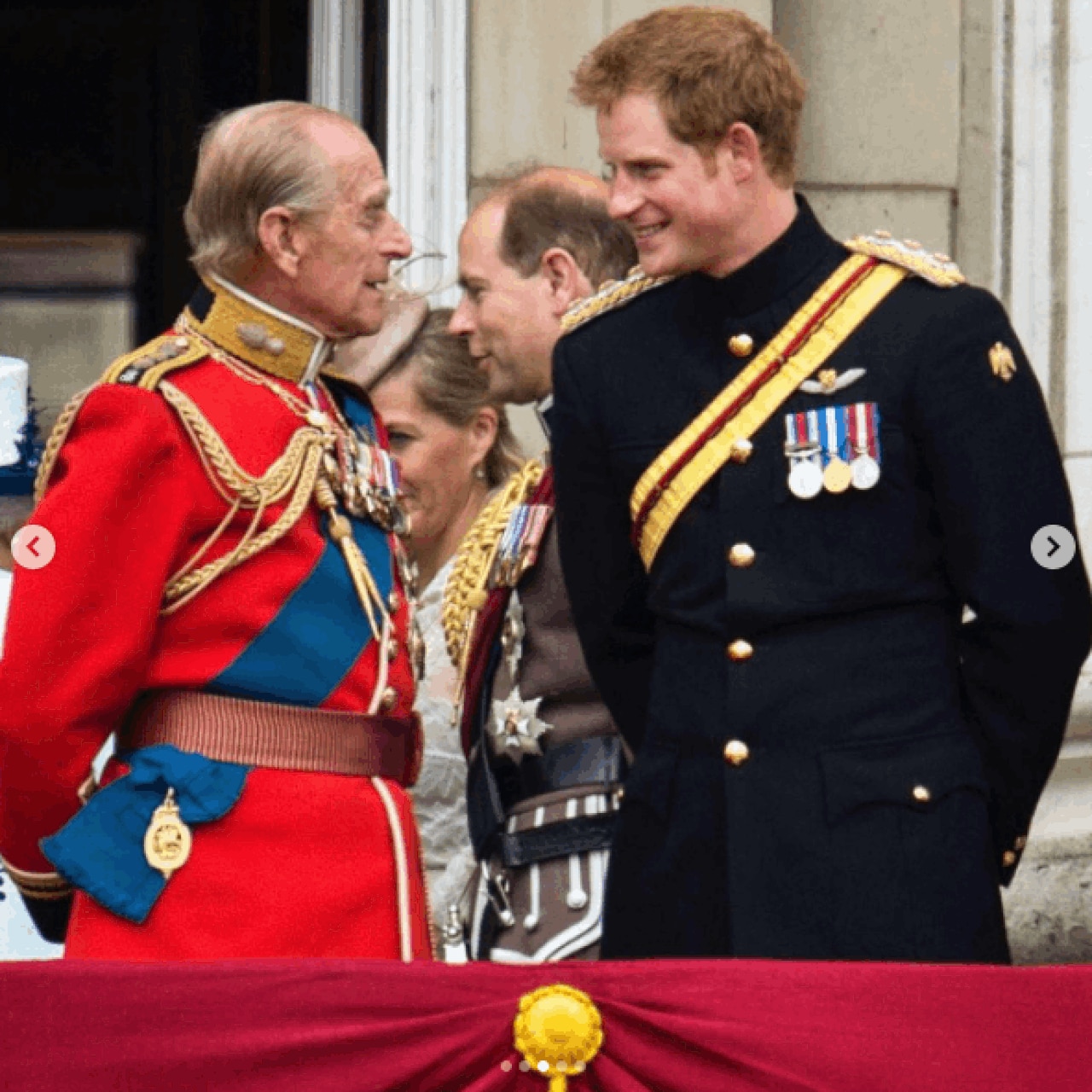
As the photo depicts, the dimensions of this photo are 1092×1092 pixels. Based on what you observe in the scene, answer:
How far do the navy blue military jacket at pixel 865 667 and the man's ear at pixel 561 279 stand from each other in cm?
73

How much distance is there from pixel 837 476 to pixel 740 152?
1.43ft

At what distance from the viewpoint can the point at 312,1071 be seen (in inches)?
121

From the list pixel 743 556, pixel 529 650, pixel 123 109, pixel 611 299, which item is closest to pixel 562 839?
pixel 529 650

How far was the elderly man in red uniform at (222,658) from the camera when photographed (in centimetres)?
380

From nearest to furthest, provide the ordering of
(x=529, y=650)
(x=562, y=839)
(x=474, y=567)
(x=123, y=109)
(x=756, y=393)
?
1. (x=756, y=393)
2. (x=562, y=839)
3. (x=529, y=650)
4. (x=474, y=567)
5. (x=123, y=109)

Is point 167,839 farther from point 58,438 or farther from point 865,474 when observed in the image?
point 865,474

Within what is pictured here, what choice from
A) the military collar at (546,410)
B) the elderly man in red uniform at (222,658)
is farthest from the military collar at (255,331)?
the military collar at (546,410)

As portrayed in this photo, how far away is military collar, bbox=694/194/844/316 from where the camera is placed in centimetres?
386

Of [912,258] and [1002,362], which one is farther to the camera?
[912,258]

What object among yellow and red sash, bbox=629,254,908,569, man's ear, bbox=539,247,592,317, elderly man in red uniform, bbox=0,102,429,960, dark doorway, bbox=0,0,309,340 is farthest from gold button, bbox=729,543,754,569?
dark doorway, bbox=0,0,309,340

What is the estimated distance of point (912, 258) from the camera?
3.86 meters

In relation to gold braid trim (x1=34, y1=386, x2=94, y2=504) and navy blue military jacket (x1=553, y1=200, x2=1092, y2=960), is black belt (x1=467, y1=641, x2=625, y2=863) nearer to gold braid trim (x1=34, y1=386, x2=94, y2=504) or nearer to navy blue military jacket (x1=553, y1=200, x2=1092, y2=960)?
navy blue military jacket (x1=553, y1=200, x2=1092, y2=960)

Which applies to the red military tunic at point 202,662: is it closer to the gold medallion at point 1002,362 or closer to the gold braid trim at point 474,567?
the gold braid trim at point 474,567

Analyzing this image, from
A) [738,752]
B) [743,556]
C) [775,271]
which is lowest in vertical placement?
[738,752]
